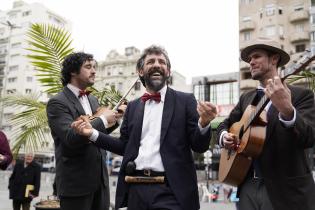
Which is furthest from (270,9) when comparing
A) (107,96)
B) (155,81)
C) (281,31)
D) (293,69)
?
(293,69)

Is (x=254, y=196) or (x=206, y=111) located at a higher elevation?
(x=206, y=111)

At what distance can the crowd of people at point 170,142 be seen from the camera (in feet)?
8.80

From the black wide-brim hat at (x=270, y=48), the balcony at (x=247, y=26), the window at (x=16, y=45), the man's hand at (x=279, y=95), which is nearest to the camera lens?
the man's hand at (x=279, y=95)

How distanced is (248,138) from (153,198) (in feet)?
2.62

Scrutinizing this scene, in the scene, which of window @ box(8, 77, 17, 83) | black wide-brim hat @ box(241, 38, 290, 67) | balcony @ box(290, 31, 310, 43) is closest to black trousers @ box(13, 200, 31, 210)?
black wide-brim hat @ box(241, 38, 290, 67)

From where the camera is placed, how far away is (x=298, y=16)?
44.5m

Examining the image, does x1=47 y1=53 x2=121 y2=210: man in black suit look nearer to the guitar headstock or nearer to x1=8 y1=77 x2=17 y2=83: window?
the guitar headstock

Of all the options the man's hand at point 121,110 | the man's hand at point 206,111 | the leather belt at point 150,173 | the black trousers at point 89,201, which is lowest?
the black trousers at point 89,201

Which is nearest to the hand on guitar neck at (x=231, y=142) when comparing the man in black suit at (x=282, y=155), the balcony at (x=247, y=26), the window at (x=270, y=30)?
the man in black suit at (x=282, y=155)

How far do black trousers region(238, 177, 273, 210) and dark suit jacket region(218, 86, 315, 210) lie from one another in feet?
0.37

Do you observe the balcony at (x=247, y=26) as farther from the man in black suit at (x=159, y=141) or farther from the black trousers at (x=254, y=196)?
the black trousers at (x=254, y=196)

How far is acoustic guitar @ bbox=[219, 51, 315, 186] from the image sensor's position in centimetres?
275

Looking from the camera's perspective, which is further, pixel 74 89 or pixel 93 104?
pixel 93 104

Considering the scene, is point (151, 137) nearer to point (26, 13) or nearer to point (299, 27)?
point (299, 27)
